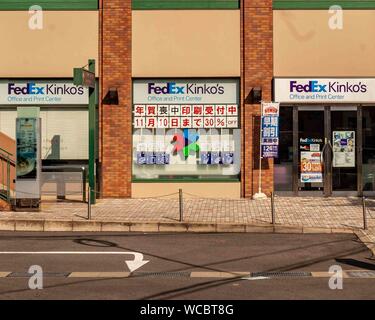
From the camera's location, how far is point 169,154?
1811cm

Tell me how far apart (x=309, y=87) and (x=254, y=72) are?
1.71 metres

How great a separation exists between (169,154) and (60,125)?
350 cm

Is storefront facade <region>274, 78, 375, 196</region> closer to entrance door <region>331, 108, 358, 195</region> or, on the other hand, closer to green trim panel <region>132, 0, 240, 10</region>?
entrance door <region>331, 108, 358, 195</region>

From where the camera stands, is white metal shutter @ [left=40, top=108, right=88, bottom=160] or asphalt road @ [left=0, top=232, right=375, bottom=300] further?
white metal shutter @ [left=40, top=108, right=88, bottom=160]

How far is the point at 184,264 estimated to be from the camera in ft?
31.4

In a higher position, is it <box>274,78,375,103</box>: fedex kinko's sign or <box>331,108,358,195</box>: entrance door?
<box>274,78,375,103</box>: fedex kinko's sign

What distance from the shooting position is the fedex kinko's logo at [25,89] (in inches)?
713

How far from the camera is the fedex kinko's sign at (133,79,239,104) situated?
18.0 meters

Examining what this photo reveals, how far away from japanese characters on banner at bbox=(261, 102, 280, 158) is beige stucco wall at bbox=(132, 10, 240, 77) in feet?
5.00

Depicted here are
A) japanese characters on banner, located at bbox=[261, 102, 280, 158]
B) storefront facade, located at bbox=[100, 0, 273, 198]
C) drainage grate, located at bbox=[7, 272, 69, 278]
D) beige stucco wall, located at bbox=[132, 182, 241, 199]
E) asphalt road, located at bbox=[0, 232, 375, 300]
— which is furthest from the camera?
beige stucco wall, located at bbox=[132, 182, 241, 199]

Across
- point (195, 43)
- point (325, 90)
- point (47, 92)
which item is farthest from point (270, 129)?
point (47, 92)

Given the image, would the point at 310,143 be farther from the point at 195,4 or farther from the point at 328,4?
the point at 195,4

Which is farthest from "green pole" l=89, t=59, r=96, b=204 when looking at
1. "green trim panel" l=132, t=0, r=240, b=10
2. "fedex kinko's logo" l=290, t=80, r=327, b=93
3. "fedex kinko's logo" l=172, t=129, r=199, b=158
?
"fedex kinko's logo" l=290, t=80, r=327, b=93

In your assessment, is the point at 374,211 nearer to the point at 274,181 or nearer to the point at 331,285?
the point at 274,181
